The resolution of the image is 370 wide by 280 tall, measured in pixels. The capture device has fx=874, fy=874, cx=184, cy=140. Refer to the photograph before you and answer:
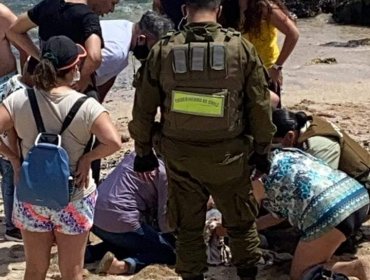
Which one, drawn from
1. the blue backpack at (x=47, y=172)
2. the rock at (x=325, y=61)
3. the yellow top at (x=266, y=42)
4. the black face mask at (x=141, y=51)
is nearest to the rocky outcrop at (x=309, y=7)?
the rock at (x=325, y=61)

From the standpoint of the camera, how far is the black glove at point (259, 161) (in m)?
4.34

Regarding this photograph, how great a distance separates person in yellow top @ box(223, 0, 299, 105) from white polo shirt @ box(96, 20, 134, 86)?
0.69m

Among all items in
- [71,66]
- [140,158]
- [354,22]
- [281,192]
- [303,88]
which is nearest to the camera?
[71,66]

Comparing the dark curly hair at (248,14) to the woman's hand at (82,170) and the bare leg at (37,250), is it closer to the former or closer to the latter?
the woman's hand at (82,170)

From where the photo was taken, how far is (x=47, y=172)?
402cm

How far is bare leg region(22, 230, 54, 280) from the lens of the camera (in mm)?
4156

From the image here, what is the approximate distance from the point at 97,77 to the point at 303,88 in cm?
639

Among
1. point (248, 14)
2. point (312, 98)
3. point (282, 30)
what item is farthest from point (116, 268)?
point (312, 98)

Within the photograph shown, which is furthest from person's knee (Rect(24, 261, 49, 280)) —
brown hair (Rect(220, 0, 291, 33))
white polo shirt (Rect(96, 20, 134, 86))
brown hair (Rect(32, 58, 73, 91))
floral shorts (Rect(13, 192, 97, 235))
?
brown hair (Rect(220, 0, 291, 33))

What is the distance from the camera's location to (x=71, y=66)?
4098 millimetres

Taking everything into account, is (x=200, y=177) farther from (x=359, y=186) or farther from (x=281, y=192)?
(x=359, y=186)

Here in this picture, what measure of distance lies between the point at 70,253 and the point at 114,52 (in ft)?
6.49

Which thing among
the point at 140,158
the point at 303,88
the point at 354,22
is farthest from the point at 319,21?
the point at 140,158

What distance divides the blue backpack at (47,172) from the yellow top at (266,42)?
2.22m
